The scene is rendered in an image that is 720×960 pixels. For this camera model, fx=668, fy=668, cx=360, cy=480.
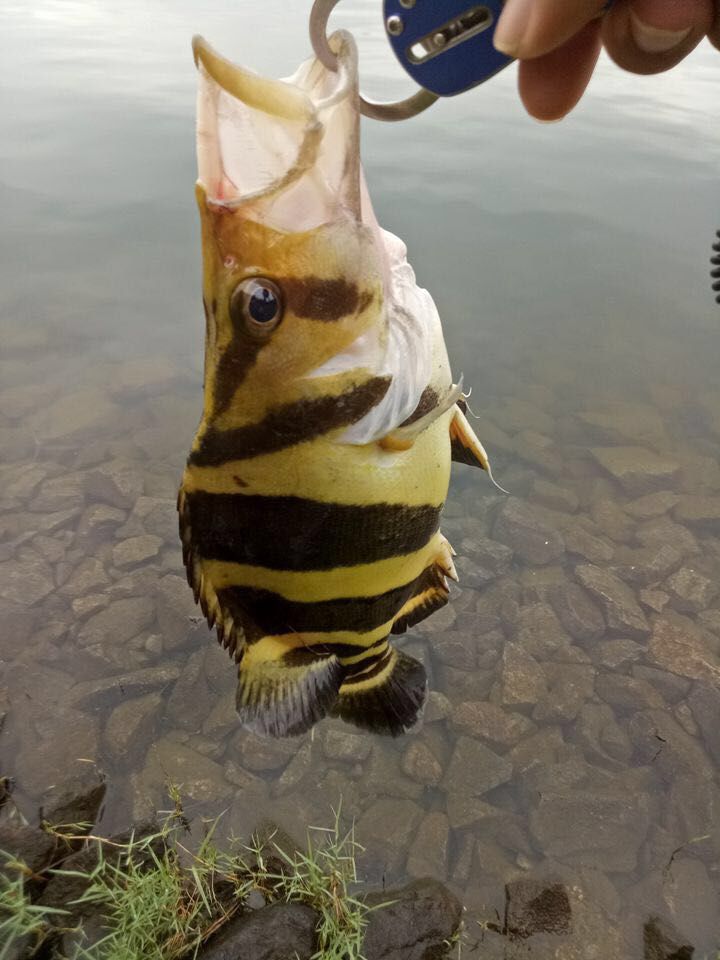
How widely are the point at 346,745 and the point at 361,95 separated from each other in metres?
2.98

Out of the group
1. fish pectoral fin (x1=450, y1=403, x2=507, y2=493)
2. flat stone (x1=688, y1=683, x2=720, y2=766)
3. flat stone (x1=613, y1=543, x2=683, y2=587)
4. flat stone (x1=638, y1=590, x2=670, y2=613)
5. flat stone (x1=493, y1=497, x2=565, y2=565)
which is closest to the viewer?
fish pectoral fin (x1=450, y1=403, x2=507, y2=493)

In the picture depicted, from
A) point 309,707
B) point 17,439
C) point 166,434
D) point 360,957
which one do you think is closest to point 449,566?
point 309,707

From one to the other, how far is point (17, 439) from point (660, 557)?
4.71 meters

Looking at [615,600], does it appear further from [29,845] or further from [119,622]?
[29,845]

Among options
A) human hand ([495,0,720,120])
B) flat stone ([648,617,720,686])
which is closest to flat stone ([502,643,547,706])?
flat stone ([648,617,720,686])

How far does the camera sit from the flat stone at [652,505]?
475 cm

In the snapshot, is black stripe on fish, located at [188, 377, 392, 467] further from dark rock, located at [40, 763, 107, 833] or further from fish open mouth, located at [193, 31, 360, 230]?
dark rock, located at [40, 763, 107, 833]

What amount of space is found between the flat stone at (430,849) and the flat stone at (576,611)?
1417 millimetres

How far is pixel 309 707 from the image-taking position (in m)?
1.47

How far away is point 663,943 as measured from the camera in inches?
110

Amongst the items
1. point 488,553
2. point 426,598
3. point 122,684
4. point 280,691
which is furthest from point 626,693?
point 280,691

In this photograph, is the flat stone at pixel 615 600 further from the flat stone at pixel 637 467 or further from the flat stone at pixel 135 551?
the flat stone at pixel 135 551

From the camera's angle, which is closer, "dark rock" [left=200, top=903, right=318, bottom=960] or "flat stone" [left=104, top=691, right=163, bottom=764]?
"dark rock" [left=200, top=903, right=318, bottom=960]

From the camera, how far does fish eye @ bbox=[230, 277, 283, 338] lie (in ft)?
3.74
